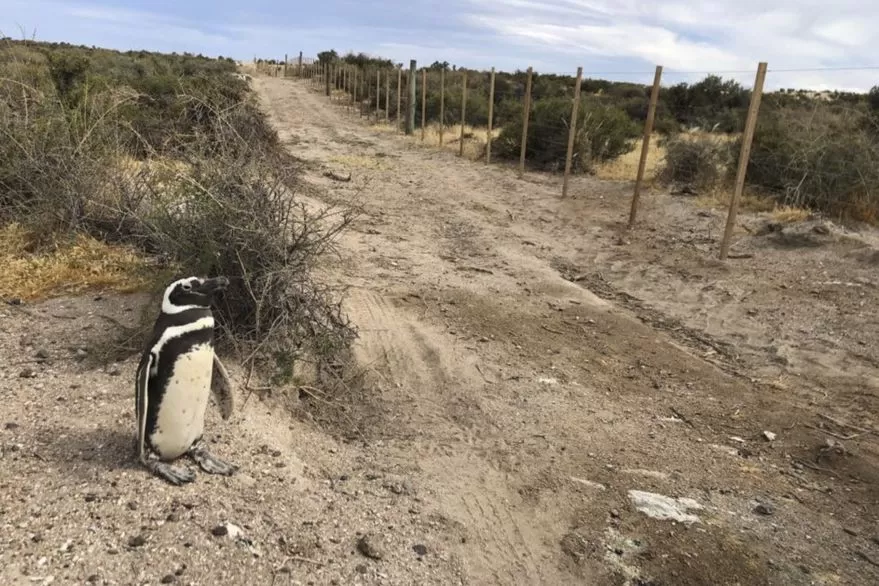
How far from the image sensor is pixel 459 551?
3137mm

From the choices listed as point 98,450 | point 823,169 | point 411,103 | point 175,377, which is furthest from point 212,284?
point 411,103

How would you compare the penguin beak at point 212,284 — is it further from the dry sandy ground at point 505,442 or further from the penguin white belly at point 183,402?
the dry sandy ground at point 505,442

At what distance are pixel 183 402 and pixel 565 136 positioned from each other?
45.3ft

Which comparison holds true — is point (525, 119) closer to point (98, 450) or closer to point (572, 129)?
point (572, 129)

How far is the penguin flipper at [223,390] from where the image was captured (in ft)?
11.1

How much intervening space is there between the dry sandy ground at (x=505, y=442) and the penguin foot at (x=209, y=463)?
2.1 inches

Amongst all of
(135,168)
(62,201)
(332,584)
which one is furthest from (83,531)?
(135,168)

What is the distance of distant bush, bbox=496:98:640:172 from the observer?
49.2 feet

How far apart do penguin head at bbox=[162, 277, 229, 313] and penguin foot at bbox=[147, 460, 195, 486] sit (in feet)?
2.28

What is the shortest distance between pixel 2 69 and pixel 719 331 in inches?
335

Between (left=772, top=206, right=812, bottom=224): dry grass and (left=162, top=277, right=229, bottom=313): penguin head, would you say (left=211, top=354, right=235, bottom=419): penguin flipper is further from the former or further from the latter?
(left=772, top=206, right=812, bottom=224): dry grass

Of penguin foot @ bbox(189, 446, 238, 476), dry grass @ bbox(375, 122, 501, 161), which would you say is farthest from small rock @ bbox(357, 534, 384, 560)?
dry grass @ bbox(375, 122, 501, 161)

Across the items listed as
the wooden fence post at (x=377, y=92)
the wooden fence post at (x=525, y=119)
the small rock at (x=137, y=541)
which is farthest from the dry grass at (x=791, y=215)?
the wooden fence post at (x=377, y=92)

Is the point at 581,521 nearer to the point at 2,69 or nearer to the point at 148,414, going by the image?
the point at 148,414
